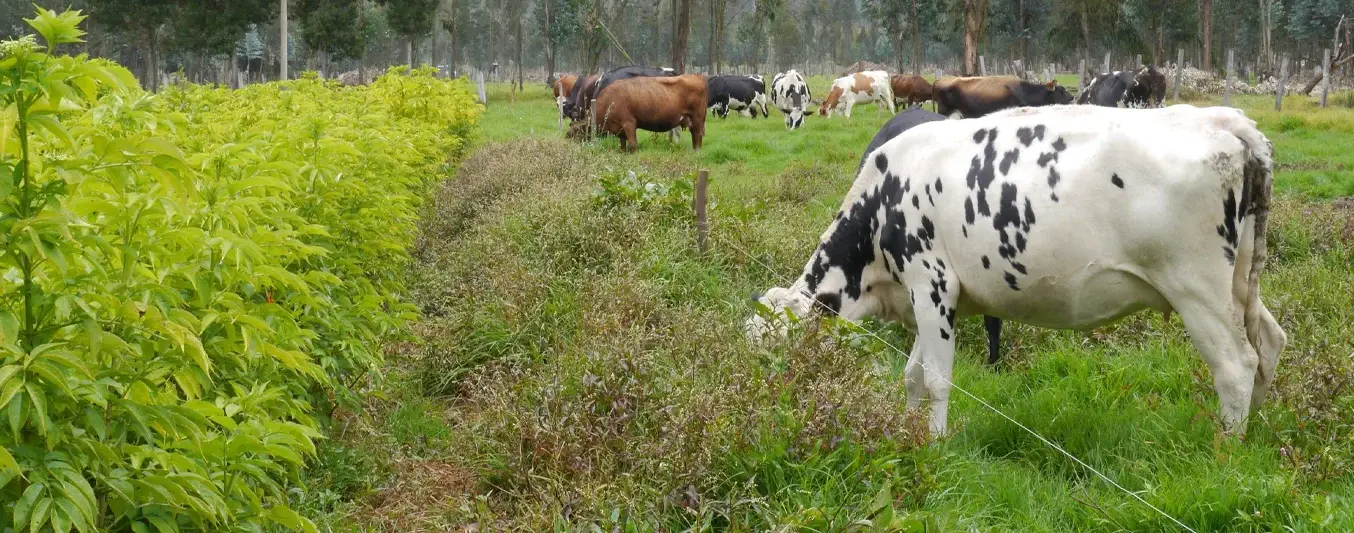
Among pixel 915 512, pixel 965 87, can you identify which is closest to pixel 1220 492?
pixel 915 512

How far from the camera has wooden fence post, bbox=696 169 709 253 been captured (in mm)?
8055

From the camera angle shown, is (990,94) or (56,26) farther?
(990,94)

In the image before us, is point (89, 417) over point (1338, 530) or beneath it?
over

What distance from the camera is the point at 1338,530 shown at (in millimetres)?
3654

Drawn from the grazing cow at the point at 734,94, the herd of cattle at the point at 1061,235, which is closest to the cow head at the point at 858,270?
the herd of cattle at the point at 1061,235

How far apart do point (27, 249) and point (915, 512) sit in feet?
9.20

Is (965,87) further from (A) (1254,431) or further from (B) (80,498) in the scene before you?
(B) (80,498)

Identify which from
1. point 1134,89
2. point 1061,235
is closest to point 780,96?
point 1134,89

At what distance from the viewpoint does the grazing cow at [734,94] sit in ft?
96.8

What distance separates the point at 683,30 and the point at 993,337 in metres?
28.8

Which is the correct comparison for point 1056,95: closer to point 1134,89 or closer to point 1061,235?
point 1134,89

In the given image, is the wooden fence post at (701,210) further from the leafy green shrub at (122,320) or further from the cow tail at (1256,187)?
the leafy green shrub at (122,320)

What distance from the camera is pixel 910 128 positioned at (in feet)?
19.6

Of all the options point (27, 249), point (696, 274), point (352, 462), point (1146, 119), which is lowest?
point (352, 462)
